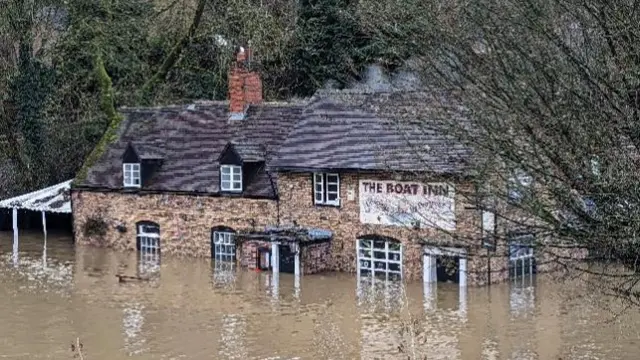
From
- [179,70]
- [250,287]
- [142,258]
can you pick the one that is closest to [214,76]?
[179,70]

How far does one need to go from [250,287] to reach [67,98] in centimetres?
1618

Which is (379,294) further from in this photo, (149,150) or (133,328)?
(149,150)

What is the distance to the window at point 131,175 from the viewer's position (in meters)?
30.5

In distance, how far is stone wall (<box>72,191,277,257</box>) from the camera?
28312 millimetres

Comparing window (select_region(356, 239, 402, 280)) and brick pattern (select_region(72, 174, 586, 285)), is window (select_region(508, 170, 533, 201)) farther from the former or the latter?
window (select_region(356, 239, 402, 280))

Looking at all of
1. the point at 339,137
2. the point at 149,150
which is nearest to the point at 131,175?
the point at 149,150

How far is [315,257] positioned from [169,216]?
522 cm

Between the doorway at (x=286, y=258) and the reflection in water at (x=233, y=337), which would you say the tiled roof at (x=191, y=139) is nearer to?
the doorway at (x=286, y=258)

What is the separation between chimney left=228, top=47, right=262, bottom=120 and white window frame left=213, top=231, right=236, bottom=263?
11.3 feet

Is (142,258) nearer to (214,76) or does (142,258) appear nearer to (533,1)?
(214,76)

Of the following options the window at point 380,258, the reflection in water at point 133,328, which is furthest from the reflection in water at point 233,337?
the window at point 380,258

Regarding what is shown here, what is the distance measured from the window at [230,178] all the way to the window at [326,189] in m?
2.46

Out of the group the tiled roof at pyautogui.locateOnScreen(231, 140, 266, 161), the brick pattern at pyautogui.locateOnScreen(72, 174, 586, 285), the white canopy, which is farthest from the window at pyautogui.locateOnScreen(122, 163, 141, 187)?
the tiled roof at pyautogui.locateOnScreen(231, 140, 266, 161)

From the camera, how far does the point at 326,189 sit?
26844 millimetres
